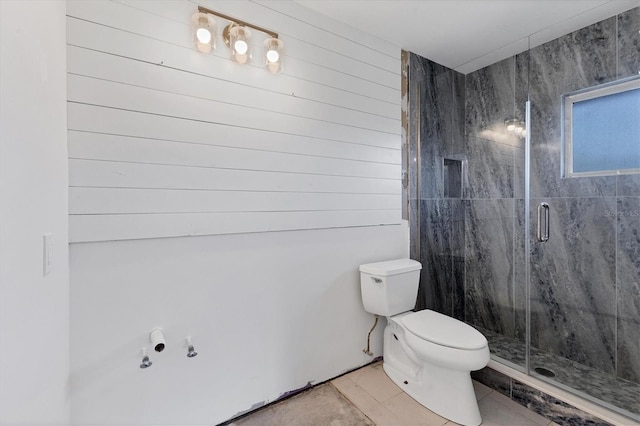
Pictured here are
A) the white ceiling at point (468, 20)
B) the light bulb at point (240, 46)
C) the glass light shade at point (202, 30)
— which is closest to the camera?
the glass light shade at point (202, 30)

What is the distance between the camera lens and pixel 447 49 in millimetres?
2225

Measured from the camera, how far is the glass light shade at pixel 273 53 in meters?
1.58

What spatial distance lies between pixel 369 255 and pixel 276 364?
921mm

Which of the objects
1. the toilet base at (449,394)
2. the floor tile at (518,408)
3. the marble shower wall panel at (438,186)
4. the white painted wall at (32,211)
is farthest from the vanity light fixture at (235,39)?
the floor tile at (518,408)

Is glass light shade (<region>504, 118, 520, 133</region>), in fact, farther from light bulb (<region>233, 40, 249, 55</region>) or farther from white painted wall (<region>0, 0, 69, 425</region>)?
white painted wall (<region>0, 0, 69, 425</region>)

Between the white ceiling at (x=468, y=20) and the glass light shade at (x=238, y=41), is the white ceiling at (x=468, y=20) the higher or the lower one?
the higher one

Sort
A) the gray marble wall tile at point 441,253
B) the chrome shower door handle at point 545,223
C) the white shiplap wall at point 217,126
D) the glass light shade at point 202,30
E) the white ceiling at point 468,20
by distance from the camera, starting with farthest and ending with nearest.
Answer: the gray marble wall tile at point 441,253 < the chrome shower door handle at point 545,223 < the white ceiling at point 468,20 < the glass light shade at point 202,30 < the white shiplap wall at point 217,126

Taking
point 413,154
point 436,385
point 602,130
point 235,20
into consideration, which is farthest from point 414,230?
point 235,20

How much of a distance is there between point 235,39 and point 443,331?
194cm

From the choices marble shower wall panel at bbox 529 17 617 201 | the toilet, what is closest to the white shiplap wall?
the toilet

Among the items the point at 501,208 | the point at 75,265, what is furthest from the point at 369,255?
the point at 75,265

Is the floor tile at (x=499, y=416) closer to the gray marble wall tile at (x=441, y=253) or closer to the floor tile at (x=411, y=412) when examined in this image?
the floor tile at (x=411, y=412)

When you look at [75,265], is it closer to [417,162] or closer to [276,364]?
[276,364]

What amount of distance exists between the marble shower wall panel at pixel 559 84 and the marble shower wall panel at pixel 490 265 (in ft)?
1.15
